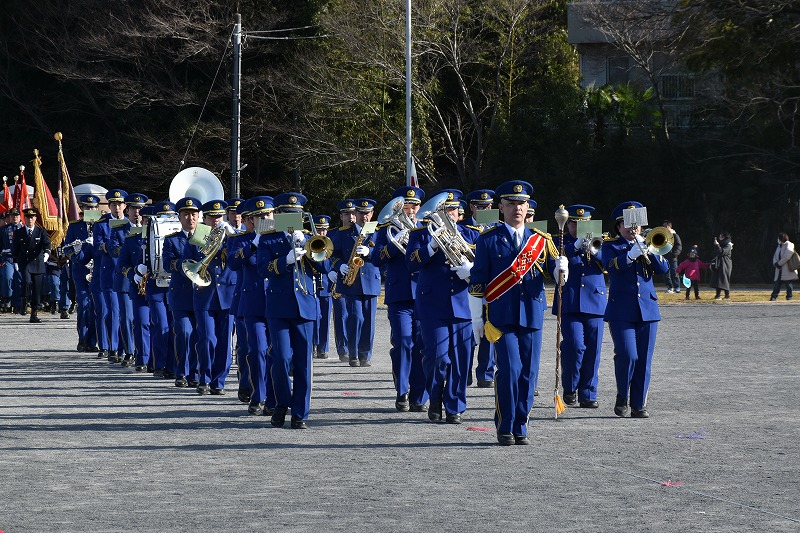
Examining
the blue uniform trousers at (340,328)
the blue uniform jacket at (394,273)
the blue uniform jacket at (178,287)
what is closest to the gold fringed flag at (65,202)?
the blue uniform trousers at (340,328)

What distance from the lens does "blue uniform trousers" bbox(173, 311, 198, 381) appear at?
1460 cm

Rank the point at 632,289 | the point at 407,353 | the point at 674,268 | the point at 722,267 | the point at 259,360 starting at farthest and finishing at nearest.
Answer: the point at 674,268 → the point at 722,267 → the point at 407,353 → the point at 259,360 → the point at 632,289

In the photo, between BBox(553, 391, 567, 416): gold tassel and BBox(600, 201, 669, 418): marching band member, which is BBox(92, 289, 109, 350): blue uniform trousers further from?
BBox(600, 201, 669, 418): marching band member

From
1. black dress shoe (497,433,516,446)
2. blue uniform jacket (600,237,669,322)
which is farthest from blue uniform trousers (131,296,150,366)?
black dress shoe (497,433,516,446)

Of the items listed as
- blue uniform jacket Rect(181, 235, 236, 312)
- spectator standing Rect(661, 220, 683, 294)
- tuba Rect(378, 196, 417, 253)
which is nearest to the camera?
tuba Rect(378, 196, 417, 253)

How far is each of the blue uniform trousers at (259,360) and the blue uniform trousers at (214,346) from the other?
5.00ft

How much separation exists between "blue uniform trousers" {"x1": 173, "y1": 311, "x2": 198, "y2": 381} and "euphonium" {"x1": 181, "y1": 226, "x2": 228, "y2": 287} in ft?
2.98

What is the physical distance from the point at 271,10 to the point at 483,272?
35495mm

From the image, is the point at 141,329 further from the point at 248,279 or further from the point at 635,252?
the point at 635,252

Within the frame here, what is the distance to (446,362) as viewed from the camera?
38.2 ft

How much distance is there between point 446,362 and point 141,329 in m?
6.11

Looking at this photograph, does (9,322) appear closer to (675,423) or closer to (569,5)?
(675,423)

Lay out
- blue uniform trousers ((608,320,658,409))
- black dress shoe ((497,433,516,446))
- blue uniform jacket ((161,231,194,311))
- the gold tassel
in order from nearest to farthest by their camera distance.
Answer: black dress shoe ((497,433,516,446)) < the gold tassel < blue uniform trousers ((608,320,658,409)) < blue uniform jacket ((161,231,194,311))

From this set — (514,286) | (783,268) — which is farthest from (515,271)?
(783,268)
